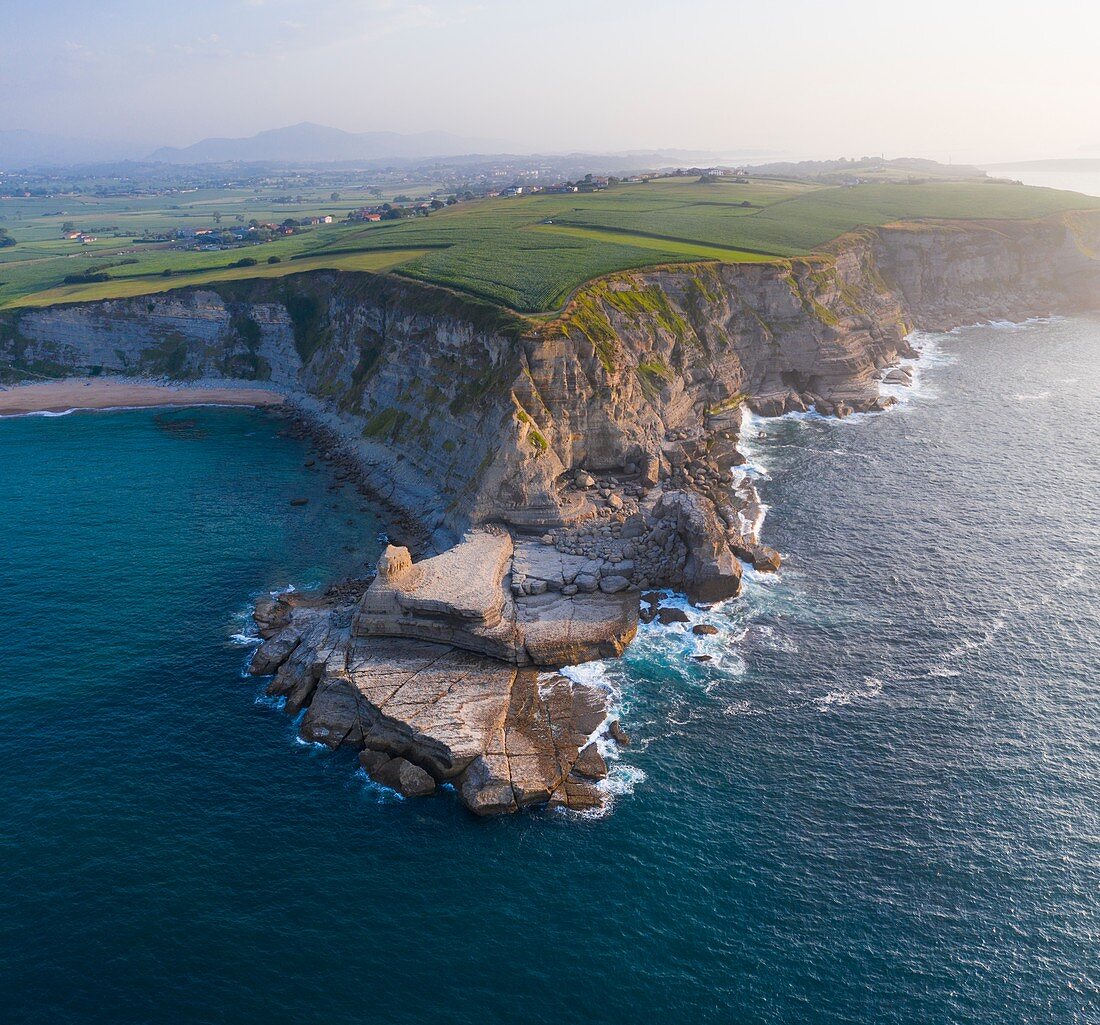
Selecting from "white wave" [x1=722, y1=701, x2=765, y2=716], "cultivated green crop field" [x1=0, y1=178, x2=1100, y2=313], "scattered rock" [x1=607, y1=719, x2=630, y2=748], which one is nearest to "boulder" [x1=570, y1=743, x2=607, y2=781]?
"scattered rock" [x1=607, y1=719, x2=630, y2=748]

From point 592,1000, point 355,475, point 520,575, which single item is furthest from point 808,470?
point 592,1000

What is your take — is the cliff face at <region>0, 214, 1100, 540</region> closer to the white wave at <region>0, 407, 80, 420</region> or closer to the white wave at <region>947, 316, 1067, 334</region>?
the white wave at <region>947, 316, 1067, 334</region>

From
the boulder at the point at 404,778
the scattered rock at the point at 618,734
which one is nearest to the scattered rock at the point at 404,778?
the boulder at the point at 404,778

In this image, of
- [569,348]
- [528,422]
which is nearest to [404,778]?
[528,422]

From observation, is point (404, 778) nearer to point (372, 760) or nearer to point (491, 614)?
point (372, 760)

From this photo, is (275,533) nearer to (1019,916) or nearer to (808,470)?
(808,470)
